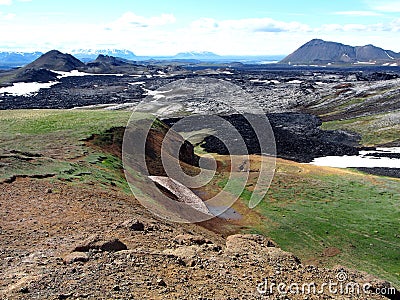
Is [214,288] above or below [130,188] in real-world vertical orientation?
above

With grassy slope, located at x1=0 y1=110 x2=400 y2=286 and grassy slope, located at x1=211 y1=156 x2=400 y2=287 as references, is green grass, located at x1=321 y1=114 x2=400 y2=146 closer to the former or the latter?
grassy slope, located at x1=0 y1=110 x2=400 y2=286

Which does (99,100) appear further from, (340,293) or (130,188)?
(340,293)

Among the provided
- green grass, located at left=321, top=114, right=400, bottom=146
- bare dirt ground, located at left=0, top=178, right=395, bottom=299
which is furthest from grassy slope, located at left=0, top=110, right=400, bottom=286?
green grass, located at left=321, top=114, right=400, bottom=146

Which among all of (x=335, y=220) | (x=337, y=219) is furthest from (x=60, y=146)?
(x=337, y=219)

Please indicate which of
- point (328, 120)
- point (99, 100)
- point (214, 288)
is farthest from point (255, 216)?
point (99, 100)

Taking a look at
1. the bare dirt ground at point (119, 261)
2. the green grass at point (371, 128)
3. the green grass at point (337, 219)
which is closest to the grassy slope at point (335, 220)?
the green grass at point (337, 219)
